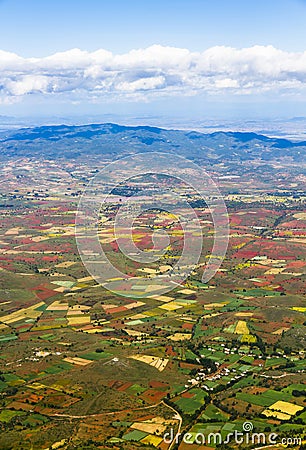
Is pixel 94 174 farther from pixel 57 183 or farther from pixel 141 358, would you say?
pixel 141 358

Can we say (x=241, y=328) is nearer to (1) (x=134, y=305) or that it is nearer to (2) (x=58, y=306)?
(1) (x=134, y=305)

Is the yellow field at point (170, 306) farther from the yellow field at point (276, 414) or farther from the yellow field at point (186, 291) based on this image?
the yellow field at point (276, 414)

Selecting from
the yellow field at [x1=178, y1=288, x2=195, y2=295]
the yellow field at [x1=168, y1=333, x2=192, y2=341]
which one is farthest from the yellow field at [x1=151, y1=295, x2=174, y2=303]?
Result: the yellow field at [x1=168, y1=333, x2=192, y2=341]

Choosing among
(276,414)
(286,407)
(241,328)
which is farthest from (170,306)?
(276,414)

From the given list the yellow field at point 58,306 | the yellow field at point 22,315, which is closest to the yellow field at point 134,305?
the yellow field at point 58,306

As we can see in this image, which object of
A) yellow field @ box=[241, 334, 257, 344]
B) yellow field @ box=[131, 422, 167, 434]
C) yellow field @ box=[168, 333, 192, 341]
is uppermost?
yellow field @ box=[131, 422, 167, 434]

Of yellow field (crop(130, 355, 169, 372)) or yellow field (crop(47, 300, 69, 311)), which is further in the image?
yellow field (crop(47, 300, 69, 311))

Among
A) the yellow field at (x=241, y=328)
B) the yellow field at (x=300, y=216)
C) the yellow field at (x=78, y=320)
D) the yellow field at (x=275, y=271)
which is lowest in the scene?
the yellow field at (x=300, y=216)

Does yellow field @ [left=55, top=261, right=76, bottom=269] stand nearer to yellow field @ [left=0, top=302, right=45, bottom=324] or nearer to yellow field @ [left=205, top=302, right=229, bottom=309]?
yellow field @ [left=0, top=302, right=45, bottom=324]
